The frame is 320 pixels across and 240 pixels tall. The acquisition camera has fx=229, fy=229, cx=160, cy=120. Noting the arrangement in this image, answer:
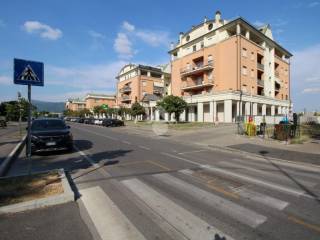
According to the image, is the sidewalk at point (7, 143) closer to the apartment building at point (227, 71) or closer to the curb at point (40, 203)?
the curb at point (40, 203)

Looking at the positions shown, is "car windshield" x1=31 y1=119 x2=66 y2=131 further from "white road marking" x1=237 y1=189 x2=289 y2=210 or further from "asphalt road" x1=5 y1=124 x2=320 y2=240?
"white road marking" x1=237 y1=189 x2=289 y2=210

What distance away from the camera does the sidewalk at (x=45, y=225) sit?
3.48m

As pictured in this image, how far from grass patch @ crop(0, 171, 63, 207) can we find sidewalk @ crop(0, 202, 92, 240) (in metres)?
0.60

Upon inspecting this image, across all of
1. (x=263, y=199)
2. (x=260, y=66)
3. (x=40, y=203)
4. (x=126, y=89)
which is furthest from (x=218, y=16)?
(x=40, y=203)

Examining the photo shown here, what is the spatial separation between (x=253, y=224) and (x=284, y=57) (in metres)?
63.2

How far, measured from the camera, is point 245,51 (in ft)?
129

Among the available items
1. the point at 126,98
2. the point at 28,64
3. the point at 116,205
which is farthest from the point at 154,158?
the point at 126,98

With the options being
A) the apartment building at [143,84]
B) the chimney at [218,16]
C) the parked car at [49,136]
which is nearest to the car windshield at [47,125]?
the parked car at [49,136]

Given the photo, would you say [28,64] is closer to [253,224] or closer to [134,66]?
[253,224]

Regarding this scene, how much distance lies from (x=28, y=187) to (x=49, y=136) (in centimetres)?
541

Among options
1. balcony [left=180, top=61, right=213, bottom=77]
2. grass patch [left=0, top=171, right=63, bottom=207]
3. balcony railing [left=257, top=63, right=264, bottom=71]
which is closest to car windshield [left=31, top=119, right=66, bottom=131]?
grass patch [left=0, top=171, right=63, bottom=207]

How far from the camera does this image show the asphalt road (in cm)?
365

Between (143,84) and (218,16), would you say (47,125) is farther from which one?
(143,84)

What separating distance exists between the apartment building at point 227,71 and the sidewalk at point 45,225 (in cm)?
3393
